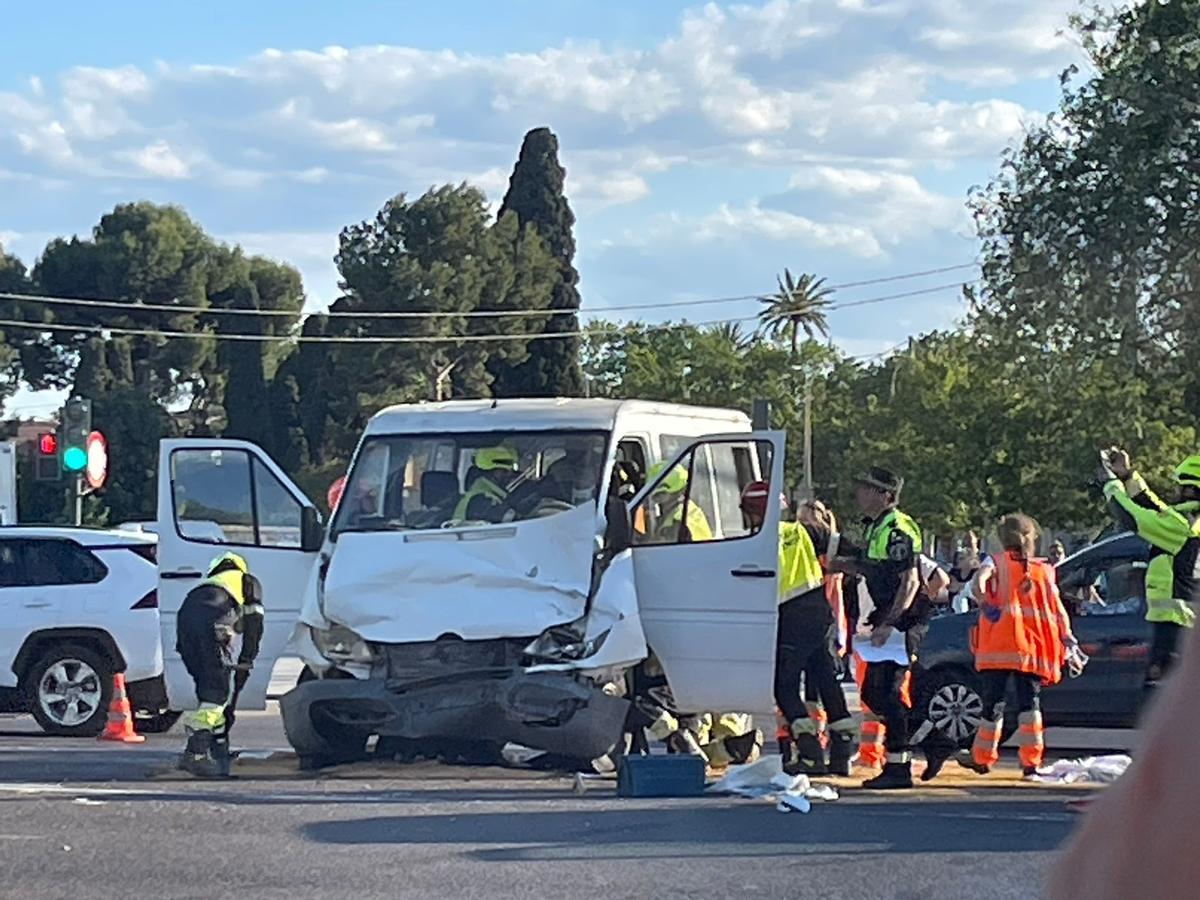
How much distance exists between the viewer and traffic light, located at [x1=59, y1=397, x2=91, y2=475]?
68.1 feet

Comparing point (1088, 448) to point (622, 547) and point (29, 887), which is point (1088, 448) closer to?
point (622, 547)

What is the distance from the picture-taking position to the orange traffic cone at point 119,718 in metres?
14.9

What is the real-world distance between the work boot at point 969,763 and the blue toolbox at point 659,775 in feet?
6.56

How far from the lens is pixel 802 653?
11.8 meters

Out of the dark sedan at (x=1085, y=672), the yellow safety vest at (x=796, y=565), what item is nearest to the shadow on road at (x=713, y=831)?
the yellow safety vest at (x=796, y=565)

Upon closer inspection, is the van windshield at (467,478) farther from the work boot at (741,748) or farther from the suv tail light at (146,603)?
the suv tail light at (146,603)

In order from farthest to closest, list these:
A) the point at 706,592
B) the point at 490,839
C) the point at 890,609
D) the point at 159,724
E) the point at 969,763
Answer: the point at 159,724 → the point at 969,763 → the point at 706,592 → the point at 890,609 → the point at 490,839

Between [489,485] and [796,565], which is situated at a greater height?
[489,485]

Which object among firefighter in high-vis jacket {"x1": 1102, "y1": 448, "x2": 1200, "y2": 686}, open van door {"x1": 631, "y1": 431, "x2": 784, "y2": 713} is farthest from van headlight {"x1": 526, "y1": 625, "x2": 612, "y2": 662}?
firefighter in high-vis jacket {"x1": 1102, "y1": 448, "x2": 1200, "y2": 686}

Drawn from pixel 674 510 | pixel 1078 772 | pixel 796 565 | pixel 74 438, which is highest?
pixel 74 438

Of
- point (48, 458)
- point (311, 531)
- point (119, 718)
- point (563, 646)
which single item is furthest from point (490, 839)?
point (48, 458)

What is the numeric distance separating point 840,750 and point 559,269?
1639 inches

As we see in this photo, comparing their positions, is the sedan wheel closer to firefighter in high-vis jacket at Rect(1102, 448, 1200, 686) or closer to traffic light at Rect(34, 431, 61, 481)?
firefighter in high-vis jacket at Rect(1102, 448, 1200, 686)

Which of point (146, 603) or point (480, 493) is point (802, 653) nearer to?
point (480, 493)
